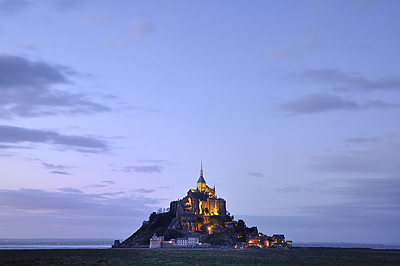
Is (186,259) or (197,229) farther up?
(197,229)

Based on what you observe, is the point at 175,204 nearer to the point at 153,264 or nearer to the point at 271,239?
the point at 271,239

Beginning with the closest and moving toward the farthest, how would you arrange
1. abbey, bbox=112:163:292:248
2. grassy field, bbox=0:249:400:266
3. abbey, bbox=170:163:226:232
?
1. grassy field, bbox=0:249:400:266
2. abbey, bbox=112:163:292:248
3. abbey, bbox=170:163:226:232

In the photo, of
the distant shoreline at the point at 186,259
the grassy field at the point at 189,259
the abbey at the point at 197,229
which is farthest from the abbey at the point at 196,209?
the grassy field at the point at 189,259

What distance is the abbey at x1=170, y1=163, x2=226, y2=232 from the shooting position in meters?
176

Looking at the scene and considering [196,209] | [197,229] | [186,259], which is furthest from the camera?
[196,209]

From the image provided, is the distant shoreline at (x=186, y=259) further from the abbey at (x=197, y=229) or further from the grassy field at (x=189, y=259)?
the abbey at (x=197, y=229)

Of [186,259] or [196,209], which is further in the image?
[196,209]

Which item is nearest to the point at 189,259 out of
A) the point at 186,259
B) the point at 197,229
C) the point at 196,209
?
the point at 186,259

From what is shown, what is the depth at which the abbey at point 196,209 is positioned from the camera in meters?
176

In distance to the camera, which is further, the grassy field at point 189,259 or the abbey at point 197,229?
the abbey at point 197,229

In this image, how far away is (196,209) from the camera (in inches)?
7239

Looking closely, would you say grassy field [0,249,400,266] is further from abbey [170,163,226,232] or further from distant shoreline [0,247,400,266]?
abbey [170,163,226,232]

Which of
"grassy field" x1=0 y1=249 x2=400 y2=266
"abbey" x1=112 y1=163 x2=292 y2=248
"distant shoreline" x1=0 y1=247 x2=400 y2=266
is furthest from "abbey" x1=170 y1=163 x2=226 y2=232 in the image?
"grassy field" x1=0 y1=249 x2=400 y2=266

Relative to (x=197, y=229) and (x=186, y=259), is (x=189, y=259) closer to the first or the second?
(x=186, y=259)
